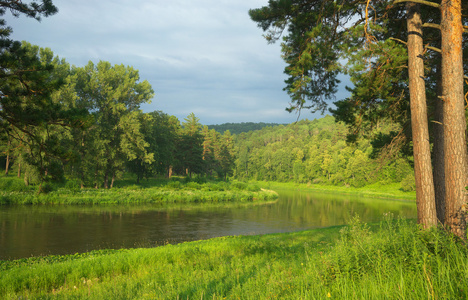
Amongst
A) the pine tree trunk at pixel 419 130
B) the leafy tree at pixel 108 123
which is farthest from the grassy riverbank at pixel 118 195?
the pine tree trunk at pixel 419 130

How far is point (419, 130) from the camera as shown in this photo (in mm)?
7082

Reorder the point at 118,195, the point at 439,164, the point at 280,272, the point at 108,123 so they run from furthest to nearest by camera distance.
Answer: the point at 108,123, the point at 118,195, the point at 439,164, the point at 280,272

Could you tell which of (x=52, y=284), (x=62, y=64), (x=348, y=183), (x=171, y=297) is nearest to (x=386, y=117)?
(x=171, y=297)

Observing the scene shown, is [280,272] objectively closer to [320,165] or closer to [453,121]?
[453,121]

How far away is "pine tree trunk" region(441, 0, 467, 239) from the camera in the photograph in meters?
6.04

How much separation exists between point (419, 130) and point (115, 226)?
19359 mm

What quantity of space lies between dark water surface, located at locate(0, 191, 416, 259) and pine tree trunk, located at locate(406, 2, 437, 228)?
35.6 feet

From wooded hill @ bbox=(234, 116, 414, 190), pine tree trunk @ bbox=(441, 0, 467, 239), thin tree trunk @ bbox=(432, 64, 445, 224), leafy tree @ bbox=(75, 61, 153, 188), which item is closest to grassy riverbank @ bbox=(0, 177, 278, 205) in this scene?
leafy tree @ bbox=(75, 61, 153, 188)

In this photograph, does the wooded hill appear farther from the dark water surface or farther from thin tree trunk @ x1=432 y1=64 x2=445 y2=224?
thin tree trunk @ x1=432 y1=64 x2=445 y2=224

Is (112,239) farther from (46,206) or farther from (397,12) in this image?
(397,12)

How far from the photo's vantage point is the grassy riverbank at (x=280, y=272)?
3154mm

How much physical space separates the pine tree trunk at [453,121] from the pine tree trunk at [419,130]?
0.52 m

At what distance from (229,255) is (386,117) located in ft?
26.3

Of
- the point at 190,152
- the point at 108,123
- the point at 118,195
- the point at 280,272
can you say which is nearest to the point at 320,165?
the point at 190,152
